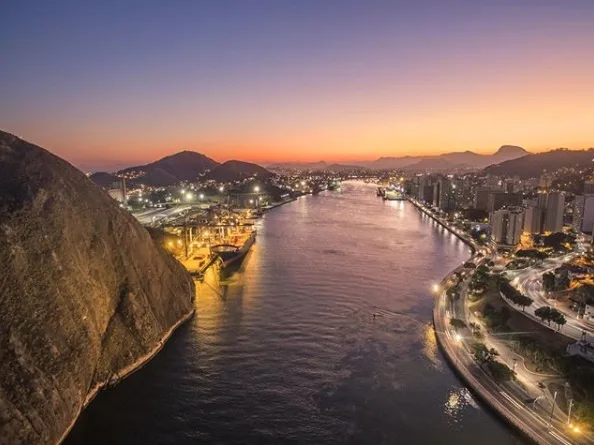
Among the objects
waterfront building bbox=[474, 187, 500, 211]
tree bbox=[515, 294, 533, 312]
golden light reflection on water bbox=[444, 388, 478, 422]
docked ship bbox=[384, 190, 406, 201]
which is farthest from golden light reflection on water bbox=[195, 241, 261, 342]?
docked ship bbox=[384, 190, 406, 201]

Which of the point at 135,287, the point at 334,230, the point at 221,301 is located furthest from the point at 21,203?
the point at 334,230

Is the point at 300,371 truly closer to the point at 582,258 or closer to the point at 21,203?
the point at 21,203

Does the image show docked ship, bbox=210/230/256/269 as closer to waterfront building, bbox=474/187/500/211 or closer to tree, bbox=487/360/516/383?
tree, bbox=487/360/516/383

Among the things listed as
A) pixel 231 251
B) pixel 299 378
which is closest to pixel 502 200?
pixel 231 251

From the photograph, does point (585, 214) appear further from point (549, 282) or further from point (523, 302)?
point (523, 302)

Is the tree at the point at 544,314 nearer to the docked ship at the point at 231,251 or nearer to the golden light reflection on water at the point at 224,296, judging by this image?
the golden light reflection on water at the point at 224,296

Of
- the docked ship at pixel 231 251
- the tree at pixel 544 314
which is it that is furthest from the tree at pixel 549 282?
the docked ship at pixel 231 251
